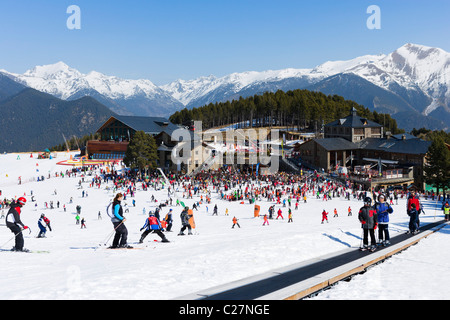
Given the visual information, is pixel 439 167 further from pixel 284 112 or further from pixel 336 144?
pixel 284 112

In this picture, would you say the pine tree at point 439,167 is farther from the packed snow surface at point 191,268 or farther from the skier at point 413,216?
the skier at point 413,216

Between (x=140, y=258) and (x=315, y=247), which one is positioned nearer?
(x=140, y=258)

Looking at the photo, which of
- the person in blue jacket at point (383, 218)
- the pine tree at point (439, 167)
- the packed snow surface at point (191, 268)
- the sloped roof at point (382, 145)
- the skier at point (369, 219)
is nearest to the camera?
the packed snow surface at point (191, 268)

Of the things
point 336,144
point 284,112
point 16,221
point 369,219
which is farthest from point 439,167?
point 284,112

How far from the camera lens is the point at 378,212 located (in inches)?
505

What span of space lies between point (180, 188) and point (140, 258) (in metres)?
36.8

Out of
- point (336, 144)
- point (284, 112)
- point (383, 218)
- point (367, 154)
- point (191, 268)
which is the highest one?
point (284, 112)

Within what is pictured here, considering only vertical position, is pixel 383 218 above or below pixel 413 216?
above

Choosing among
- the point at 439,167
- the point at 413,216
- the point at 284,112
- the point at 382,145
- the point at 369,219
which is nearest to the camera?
the point at 369,219

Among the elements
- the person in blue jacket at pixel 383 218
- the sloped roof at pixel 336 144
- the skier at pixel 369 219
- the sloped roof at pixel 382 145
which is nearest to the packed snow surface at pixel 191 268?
the person in blue jacket at pixel 383 218

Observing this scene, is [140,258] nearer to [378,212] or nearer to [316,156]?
[378,212]

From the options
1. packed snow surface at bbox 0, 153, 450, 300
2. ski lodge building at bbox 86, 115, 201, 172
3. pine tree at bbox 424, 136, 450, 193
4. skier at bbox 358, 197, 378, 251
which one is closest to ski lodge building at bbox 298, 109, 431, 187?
pine tree at bbox 424, 136, 450, 193

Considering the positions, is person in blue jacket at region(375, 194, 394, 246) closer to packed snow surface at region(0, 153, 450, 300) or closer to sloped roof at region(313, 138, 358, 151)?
packed snow surface at region(0, 153, 450, 300)

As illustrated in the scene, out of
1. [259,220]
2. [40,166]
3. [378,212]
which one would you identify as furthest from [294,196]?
[40,166]
